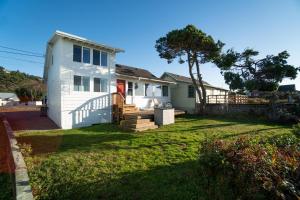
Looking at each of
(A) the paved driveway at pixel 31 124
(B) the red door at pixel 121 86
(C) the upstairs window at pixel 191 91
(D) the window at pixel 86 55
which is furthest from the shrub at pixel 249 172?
(C) the upstairs window at pixel 191 91

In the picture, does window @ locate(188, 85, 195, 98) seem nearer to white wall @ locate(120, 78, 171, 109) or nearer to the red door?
white wall @ locate(120, 78, 171, 109)

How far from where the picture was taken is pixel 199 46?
17.6m

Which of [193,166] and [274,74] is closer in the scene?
[193,166]

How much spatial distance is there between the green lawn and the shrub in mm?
883

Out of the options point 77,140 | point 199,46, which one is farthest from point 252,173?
point 199,46

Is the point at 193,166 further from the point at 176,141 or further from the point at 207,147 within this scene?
the point at 176,141

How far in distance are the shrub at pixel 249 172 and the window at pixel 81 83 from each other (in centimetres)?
1125

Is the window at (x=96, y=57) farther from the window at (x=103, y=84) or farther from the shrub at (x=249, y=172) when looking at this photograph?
the shrub at (x=249, y=172)

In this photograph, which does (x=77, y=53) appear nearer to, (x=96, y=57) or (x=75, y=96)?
(x=96, y=57)

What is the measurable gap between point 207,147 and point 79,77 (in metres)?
11.4

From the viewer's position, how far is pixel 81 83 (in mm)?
13406

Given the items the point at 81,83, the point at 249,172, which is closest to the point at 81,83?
the point at 81,83

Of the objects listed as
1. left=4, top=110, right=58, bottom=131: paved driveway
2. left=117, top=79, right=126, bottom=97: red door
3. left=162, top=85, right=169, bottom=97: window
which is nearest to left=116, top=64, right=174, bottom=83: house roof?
left=117, top=79, right=126, bottom=97: red door

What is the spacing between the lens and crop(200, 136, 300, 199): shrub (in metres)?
2.78
